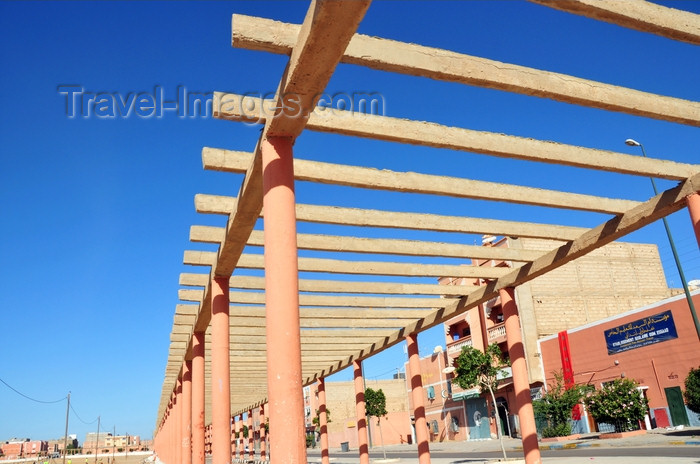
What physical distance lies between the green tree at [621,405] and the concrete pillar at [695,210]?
20180 mm

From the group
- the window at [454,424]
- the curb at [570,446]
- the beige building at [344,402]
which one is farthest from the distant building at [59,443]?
the curb at [570,446]

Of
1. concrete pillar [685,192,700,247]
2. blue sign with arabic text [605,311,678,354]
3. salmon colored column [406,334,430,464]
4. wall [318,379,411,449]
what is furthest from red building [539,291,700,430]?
wall [318,379,411,449]

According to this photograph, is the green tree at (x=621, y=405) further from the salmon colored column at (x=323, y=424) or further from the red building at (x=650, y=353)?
the salmon colored column at (x=323, y=424)

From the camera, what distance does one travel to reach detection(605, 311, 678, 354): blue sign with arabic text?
1086 inches

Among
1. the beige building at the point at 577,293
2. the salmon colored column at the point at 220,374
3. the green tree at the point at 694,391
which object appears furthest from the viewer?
the beige building at the point at 577,293

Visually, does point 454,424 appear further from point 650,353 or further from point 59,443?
point 59,443

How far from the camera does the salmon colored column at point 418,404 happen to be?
532 inches

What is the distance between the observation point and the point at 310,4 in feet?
14.2

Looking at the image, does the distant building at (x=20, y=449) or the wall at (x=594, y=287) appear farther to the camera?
the distant building at (x=20, y=449)

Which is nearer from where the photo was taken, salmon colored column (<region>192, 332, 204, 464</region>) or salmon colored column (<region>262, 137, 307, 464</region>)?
salmon colored column (<region>262, 137, 307, 464</region>)

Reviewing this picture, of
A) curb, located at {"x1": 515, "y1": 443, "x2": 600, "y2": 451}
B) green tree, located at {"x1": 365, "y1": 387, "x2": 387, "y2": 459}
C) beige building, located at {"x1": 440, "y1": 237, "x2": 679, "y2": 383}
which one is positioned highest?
beige building, located at {"x1": 440, "y1": 237, "x2": 679, "y2": 383}

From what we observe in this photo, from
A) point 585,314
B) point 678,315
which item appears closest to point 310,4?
point 678,315

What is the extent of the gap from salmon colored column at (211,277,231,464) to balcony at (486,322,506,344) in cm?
3164

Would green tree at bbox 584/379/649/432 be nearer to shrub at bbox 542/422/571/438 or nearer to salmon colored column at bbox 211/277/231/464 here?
shrub at bbox 542/422/571/438
